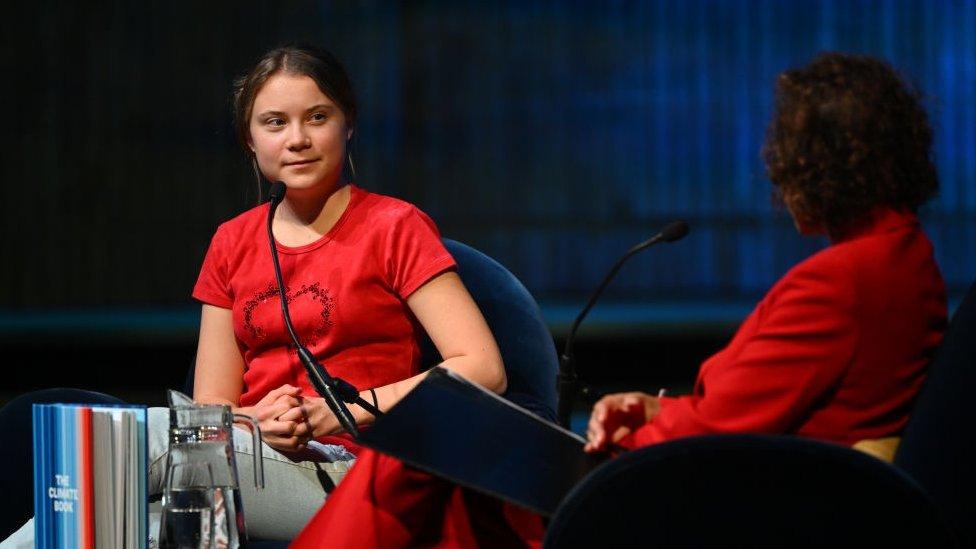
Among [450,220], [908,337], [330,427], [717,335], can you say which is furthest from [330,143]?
[450,220]

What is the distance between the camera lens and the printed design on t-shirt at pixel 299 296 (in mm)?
1993

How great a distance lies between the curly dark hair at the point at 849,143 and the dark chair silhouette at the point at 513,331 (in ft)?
2.61

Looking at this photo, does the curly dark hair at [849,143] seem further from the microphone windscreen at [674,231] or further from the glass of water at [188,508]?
the glass of water at [188,508]

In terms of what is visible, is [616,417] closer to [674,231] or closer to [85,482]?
[674,231]

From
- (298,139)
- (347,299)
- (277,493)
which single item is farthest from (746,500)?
(298,139)

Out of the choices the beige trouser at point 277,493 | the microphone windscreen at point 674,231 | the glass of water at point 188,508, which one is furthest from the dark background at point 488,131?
the glass of water at point 188,508

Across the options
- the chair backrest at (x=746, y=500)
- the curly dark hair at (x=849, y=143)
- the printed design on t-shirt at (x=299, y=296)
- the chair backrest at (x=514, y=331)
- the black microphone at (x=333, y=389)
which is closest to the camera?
the chair backrest at (x=746, y=500)

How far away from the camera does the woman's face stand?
202 centimetres

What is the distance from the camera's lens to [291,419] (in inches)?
72.4

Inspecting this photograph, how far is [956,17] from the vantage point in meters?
5.38

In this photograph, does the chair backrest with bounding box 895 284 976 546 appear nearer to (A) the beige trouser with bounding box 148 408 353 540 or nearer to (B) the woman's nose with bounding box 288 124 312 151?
(A) the beige trouser with bounding box 148 408 353 540

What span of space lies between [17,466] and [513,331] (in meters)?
0.77

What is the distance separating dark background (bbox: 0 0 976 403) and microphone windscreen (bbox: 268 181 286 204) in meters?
3.26

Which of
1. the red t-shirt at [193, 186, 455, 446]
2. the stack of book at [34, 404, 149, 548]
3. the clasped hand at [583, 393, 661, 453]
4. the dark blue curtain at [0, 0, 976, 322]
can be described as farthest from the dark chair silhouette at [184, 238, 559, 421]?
the dark blue curtain at [0, 0, 976, 322]
